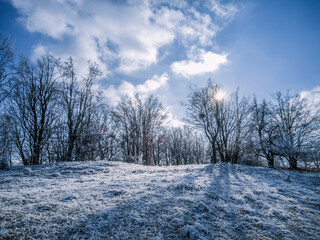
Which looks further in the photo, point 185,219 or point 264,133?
point 264,133

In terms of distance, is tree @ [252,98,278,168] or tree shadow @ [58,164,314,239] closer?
tree shadow @ [58,164,314,239]

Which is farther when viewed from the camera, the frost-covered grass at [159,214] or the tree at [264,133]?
the tree at [264,133]

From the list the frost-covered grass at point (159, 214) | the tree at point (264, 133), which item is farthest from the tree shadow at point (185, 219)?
the tree at point (264, 133)

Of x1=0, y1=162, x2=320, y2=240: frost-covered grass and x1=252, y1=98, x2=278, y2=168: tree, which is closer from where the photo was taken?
x1=0, y1=162, x2=320, y2=240: frost-covered grass

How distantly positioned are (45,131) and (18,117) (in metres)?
2.48

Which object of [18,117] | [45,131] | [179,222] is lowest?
[179,222]

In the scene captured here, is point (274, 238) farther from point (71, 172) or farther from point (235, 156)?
point (235, 156)

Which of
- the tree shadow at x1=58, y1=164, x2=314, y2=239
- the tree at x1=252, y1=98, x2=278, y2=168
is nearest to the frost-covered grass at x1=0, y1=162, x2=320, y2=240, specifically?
the tree shadow at x1=58, y1=164, x2=314, y2=239

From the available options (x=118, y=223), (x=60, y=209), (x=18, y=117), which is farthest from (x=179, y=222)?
(x=18, y=117)

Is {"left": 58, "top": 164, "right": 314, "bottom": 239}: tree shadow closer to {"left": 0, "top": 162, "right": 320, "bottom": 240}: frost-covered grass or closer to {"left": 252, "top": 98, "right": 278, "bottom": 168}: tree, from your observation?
{"left": 0, "top": 162, "right": 320, "bottom": 240}: frost-covered grass

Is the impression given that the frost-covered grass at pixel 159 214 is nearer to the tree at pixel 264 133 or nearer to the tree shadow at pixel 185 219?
the tree shadow at pixel 185 219

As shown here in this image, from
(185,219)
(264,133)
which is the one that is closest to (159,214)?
(185,219)

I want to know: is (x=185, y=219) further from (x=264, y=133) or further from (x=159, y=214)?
(x=264, y=133)

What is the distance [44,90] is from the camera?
12250mm
